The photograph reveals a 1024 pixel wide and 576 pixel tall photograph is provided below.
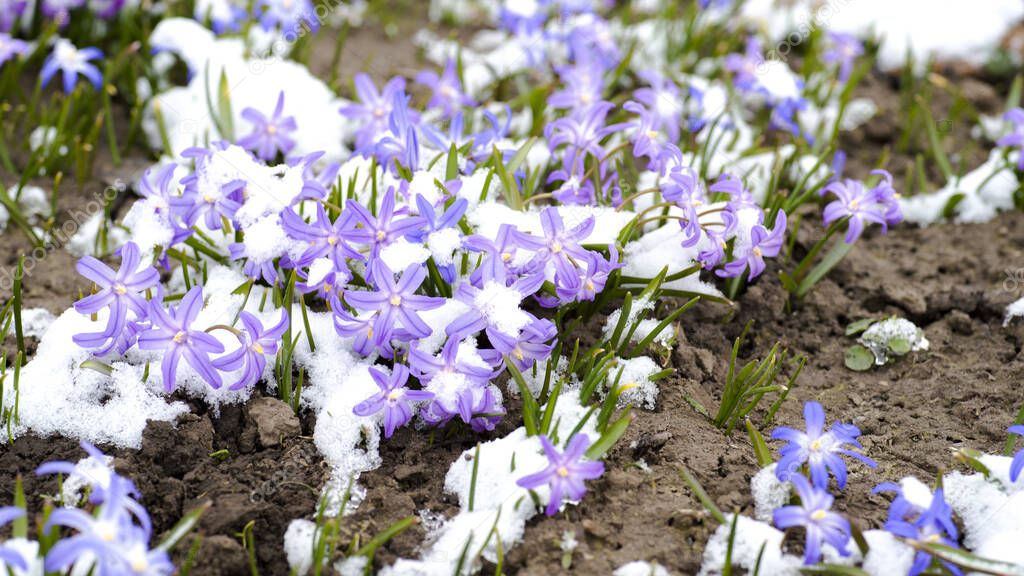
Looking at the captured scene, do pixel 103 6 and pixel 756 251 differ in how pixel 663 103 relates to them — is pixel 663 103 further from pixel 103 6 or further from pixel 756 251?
pixel 103 6

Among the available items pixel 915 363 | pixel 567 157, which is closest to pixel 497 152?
pixel 567 157

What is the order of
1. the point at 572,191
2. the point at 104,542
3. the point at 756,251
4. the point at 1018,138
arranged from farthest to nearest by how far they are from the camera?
1. the point at 1018,138
2. the point at 572,191
3. the point at 756,251
4. the point at 104,542

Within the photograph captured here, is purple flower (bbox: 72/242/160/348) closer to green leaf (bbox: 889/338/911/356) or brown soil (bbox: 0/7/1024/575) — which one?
brown soil (bbox: 0/7/1024/575)

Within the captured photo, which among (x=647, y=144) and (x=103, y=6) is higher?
(x=647, y=144)

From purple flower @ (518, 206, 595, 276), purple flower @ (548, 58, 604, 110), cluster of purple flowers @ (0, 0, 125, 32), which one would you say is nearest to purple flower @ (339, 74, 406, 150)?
purple flower @ (548, 58, 604, 110)

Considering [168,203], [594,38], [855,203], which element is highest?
[594,38]

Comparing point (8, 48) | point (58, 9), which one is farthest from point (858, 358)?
point (58, 9)
